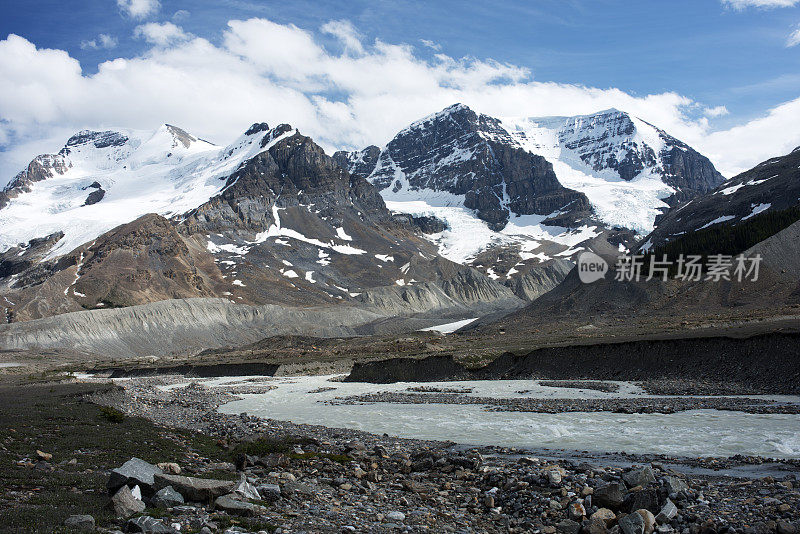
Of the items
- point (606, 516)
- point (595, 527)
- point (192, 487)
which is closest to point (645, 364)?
point (606, 516)

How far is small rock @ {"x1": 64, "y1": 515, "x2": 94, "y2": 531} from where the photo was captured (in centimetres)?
1131

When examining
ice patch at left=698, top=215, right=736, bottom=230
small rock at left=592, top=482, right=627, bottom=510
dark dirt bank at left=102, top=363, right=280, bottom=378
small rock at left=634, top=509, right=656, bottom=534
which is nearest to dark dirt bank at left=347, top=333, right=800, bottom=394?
dark dirt bank at left=102, top=363, right=280, bottom=378

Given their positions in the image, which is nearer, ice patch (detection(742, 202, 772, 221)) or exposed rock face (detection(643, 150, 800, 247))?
ice patch (detection(742, 202, 772, 221))

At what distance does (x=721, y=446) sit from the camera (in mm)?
22797

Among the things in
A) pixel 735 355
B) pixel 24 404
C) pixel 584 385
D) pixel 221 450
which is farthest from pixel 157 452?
pixel 735 355

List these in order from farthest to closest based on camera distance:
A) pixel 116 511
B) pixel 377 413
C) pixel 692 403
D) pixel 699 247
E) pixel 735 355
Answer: pixel 699 247, pixel 735 355, pixel 377 413, pixel 692 403, pixel 116 511

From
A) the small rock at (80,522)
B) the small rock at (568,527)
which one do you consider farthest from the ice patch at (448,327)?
the small rock at (80,522)

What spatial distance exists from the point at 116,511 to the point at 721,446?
21460 mm

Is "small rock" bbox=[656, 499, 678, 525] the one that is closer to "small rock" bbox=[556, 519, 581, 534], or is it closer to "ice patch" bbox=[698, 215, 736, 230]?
"small rock" bbox=[556, 519, 581, 534]

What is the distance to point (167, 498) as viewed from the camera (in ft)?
43.3

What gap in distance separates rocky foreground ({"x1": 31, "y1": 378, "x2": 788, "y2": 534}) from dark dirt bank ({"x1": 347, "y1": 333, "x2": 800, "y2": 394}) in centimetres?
2514

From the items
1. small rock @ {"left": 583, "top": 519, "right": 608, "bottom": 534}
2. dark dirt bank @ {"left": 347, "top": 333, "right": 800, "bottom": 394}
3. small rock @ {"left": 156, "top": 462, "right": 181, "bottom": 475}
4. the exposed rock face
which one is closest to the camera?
small rock @ {"left": 583, "top": 519, "right": 608, "bottom": 534}

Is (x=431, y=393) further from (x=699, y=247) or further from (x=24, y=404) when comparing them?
(x=699, y=247)

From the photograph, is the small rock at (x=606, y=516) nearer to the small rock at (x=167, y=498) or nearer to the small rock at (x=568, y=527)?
the small rock at (x=568, y=527)
